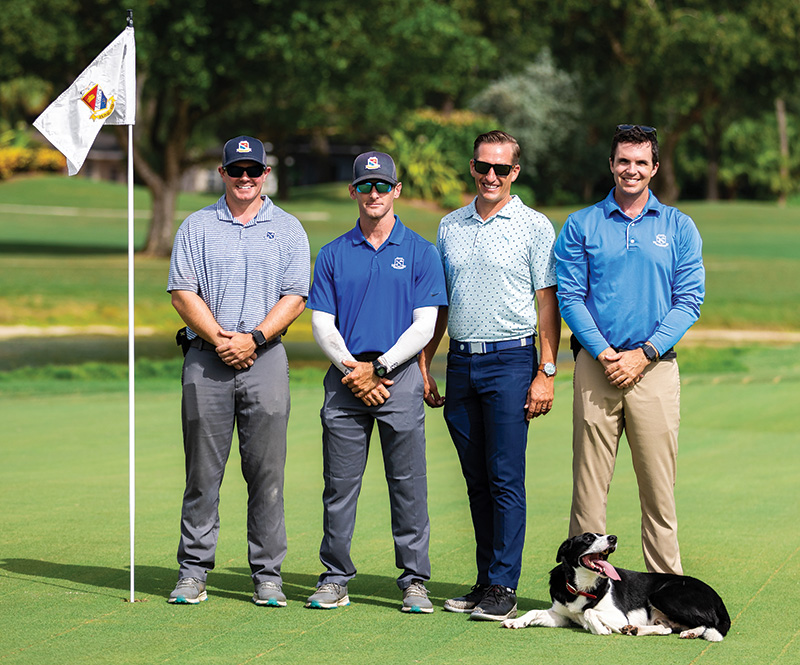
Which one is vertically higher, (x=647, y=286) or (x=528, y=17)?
(x=528, y=17)

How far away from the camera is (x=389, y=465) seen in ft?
19.5

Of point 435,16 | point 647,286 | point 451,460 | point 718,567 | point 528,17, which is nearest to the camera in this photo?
point 647,286

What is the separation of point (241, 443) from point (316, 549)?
1335mm

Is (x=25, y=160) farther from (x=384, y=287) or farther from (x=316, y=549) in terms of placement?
(x=384, y=287)

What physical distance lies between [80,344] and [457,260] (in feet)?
56.6

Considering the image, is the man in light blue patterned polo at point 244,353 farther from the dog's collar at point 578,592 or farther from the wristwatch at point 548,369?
the dog's collar at point 578,592

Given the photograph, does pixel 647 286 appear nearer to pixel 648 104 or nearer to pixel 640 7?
pixel 640 7

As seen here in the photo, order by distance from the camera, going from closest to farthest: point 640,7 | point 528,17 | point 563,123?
point 640,7 → point 528,17 → point 563,123

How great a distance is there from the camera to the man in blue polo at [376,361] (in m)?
5.80

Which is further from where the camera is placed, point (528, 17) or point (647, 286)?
point (528, 17)

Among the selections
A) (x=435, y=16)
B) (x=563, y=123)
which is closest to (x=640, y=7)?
(x=435, y=16)

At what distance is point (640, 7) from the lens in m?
38.4

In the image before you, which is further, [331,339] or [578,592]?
[331,339]

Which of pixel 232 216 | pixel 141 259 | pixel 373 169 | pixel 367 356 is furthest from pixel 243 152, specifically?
pixel 141 259
